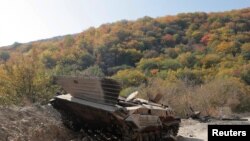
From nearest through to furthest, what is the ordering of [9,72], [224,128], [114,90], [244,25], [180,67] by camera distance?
[224,128], [114,90], [9,72], [180,67], [244,25]

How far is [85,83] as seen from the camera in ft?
32.5

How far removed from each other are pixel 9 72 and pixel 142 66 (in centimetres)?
3467

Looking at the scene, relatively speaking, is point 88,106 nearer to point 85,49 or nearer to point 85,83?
point 85,83

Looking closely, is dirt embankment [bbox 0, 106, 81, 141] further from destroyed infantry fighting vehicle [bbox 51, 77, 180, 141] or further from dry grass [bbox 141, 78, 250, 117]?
dry grass [bbox 141, 78, 250, 117]

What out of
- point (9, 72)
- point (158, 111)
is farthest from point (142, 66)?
point (158, 111)

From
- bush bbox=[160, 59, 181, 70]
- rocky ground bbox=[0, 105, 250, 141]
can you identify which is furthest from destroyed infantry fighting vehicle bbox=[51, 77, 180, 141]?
bush bbox=[160, 59, 181, 70]

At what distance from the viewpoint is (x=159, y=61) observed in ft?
165

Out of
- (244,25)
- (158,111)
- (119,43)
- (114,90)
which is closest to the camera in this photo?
(114,90)

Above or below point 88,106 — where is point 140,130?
below

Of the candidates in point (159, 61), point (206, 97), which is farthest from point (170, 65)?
point (206, 97)

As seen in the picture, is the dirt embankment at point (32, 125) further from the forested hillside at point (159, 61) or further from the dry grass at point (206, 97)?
the dry grass at point (206, 97)

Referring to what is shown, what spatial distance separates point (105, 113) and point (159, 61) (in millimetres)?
41319

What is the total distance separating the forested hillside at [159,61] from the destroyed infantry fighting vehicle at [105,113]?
380cm

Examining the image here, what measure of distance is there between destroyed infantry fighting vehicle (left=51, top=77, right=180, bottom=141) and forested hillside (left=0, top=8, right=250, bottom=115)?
3803 millimetres
